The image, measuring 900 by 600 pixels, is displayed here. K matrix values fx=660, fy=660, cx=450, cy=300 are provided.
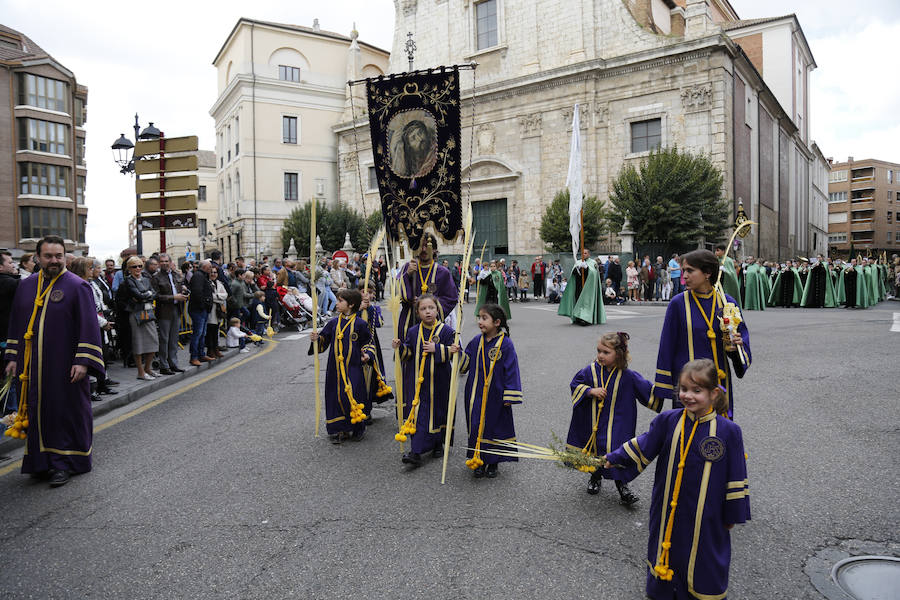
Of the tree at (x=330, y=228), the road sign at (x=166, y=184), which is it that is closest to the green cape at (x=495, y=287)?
the road sign at (x=166, y=184)

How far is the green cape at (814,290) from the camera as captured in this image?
21.1 m

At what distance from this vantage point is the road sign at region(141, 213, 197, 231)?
38.3 ft

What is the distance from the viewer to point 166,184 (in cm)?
1170

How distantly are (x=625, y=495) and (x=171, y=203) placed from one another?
33.0 ft

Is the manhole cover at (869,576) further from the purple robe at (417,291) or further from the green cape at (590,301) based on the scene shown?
the green cape at (590,301)

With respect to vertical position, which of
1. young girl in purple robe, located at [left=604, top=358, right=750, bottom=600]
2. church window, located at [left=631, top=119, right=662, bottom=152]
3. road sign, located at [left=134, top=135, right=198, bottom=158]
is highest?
church window, located at [left=631, top=119, right=662, bottom=152]

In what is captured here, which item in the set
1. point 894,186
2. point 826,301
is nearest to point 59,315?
point 826,301

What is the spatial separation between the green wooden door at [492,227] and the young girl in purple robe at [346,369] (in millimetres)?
27466

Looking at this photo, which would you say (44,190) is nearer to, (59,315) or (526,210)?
(526,210)

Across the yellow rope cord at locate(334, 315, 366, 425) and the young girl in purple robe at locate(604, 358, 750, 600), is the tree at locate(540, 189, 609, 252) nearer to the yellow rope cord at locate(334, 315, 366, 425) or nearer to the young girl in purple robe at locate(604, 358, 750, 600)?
the yellow rope cord at locate(334, 315, 366, 425)

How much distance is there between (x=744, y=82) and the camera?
30.3m

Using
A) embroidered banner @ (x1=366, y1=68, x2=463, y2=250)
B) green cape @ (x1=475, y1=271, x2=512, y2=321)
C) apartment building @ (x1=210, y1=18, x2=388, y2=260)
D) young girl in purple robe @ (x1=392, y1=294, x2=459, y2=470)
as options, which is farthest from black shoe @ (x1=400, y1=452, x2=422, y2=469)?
apartment building @ (x1=210, y1=18, x2=388, y2=260)

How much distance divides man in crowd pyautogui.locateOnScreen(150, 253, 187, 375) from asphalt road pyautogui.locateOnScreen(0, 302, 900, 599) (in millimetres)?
2452

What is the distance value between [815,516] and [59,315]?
5.55 metres
